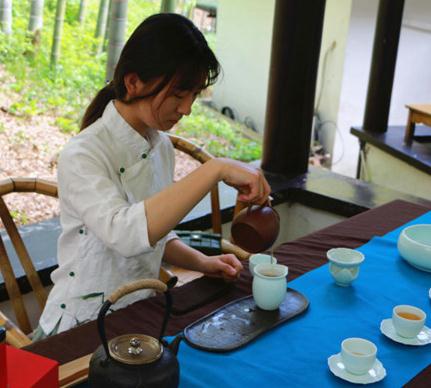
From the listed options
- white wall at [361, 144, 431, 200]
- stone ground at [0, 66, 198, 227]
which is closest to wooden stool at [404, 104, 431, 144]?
white wall at [361, 144, 431, 200]

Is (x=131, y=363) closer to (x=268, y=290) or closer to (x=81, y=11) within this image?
(x=268, y=290)

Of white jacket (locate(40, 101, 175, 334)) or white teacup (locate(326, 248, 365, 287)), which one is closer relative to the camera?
white jacket (locate(40, 101, 175, 334))

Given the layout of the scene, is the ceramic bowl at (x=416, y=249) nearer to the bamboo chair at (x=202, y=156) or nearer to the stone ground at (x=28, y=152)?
the bamboo chair at (x=202, y=156)

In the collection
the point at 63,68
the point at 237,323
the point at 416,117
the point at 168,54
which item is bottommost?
the point at 237,323

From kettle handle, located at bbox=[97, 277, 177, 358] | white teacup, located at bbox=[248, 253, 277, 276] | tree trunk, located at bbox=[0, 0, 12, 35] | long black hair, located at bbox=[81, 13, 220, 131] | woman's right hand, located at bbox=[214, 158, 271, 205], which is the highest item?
tree trunk, located at bbox=[0, 0, 12, 35]

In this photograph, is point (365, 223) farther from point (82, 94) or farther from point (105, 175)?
point (82, 94)

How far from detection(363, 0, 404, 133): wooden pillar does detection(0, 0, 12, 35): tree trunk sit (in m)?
2.58

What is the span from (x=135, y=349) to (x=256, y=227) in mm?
476

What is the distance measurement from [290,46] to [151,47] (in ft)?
5.97

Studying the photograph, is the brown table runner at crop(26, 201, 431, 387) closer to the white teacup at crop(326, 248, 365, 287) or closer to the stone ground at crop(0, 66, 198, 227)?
the white teacup at crop(326, 248, 365, 287)

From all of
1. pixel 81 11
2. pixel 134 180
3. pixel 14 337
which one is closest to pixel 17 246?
pixel 14 337

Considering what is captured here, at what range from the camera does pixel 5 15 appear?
12.2 ft

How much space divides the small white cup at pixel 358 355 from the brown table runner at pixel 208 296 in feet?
0.31

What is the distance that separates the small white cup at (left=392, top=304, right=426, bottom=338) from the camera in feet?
4.01
